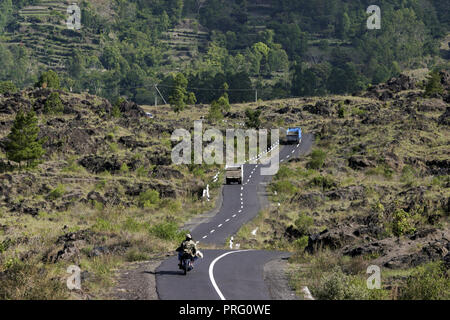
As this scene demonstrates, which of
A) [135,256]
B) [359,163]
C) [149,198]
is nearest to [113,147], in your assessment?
[149,198]

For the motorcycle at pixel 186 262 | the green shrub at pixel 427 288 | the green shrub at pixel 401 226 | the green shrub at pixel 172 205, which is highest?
the green shrub at pixel 427 288

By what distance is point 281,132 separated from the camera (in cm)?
9800

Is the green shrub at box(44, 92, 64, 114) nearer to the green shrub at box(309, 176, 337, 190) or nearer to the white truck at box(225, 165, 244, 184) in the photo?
the white truck at box(225, 165, 244, 184)

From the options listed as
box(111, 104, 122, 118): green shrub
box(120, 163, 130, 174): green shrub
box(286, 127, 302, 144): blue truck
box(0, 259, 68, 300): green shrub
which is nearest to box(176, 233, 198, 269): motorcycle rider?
box(0, 259, 68, 300): green shrub

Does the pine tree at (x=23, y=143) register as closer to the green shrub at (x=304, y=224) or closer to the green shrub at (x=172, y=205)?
the green shrub at (x=172, y=205)

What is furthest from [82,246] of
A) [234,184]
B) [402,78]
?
[402,78]

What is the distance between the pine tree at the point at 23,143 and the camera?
5819 centimetres

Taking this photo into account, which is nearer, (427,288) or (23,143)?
(427,288)

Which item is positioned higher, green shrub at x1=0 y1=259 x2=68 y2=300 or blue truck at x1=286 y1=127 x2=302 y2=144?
green shrub at x1=0 y1=259 x2=68 y2=300

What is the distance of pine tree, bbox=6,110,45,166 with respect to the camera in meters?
58.2

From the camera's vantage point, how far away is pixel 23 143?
193ft

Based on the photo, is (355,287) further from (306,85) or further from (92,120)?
(306,85)

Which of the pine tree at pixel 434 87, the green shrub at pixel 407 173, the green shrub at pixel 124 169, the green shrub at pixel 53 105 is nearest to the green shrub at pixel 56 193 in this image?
the green shrub at pixel 124 169

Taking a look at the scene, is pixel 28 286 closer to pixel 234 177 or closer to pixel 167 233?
pixel 167 233
